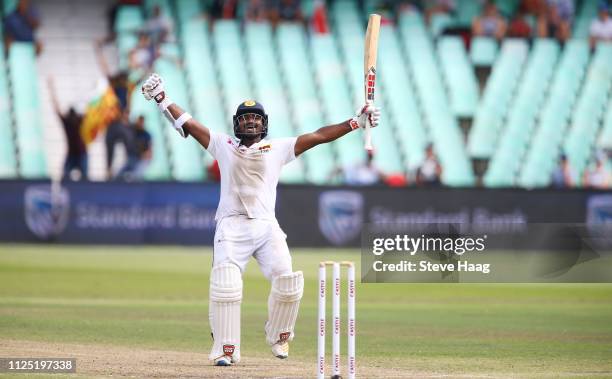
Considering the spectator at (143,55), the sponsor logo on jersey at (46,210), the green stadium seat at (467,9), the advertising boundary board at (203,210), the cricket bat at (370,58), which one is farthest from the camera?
the green stadium seat at (467,9)

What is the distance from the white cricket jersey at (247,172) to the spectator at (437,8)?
2386 centimetres

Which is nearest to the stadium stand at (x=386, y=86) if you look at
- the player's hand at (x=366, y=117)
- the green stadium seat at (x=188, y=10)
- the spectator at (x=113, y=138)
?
the green stadium seat at (x=188, y=10)

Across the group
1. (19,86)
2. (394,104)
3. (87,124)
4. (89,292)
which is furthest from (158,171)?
(89,292)

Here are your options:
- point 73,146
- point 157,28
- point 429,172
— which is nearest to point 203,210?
point 73,146

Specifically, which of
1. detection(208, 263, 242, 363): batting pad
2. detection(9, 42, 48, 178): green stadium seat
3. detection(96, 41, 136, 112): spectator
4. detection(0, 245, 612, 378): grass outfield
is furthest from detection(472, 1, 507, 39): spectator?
detection(208, 263, 242, 363): batting pad

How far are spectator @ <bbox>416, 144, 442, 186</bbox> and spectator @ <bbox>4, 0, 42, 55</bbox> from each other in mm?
9611

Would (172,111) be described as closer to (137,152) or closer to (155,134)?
(137,152)

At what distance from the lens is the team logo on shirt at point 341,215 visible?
82.0ft

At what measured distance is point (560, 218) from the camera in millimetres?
25812

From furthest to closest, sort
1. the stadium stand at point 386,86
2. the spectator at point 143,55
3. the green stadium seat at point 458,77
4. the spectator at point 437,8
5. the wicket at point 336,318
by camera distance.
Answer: the spectator at point 437,8 → the green stadium seat at point 458,77 → the stadium stand at point 386,86 → the spectator at point 143,55 → the wicket at point 336,318

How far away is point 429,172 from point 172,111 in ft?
56.4

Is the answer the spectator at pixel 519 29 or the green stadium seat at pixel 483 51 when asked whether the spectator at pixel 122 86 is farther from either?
the spectator at pixel 519 29

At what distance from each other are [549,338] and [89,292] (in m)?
6.87

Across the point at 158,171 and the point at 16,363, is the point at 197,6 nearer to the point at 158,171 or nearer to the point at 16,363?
the point at 158,171
